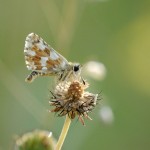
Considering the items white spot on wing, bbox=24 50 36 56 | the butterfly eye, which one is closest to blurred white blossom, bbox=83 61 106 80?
the butterfly eye

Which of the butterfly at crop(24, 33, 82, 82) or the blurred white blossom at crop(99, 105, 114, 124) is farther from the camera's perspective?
the blurred white blossom at crop(99, 105, 114, 124)

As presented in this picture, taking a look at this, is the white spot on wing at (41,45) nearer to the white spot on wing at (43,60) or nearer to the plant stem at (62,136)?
the white spot on wing at (43,60)

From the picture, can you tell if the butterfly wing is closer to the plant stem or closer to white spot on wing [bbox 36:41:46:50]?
white spot on wing [bbox 36:41:46:50]

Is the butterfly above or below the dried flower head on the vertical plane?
above

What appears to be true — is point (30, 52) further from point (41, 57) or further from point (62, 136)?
point (62, 136)

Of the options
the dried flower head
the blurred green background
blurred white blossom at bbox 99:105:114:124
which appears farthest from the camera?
the blurred green background

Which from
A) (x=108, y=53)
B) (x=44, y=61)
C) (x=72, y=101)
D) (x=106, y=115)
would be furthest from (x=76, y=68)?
(x=108, y=53)

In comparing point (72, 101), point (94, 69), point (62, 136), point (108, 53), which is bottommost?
point (62, 136)
